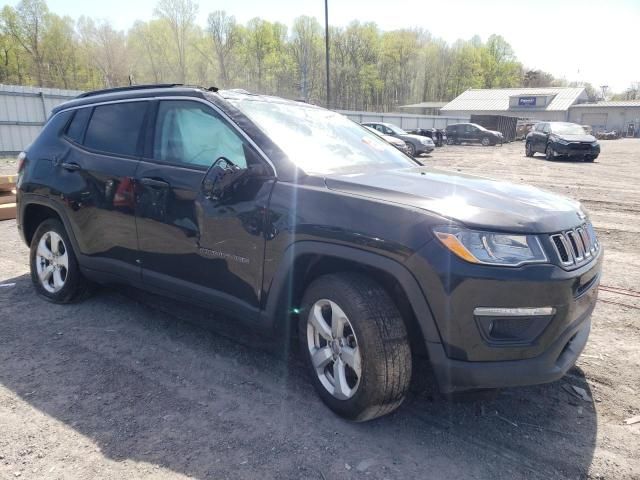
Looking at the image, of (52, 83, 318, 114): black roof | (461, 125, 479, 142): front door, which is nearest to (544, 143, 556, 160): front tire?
(461, 125, 479, 142): front door

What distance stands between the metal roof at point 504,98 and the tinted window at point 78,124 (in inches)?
2610

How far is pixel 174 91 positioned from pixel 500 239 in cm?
245

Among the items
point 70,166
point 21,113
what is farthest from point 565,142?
point 21,113

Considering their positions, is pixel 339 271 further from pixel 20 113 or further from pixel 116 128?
pixel 20 113

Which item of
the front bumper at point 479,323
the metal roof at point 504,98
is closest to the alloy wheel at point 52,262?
the front bumper at point 479,323

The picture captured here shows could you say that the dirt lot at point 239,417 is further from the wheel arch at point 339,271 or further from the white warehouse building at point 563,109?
the white warehouse building at point 563,109

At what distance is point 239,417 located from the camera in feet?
8.93

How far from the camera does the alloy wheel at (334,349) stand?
2.59 meters

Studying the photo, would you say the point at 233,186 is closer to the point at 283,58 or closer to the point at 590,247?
the point at 590,247

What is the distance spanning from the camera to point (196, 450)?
8.00ft

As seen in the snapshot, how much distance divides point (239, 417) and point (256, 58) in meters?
72.0

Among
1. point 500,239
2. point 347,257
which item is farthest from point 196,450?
point 500,239

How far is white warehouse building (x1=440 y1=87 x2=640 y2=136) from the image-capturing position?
198ft

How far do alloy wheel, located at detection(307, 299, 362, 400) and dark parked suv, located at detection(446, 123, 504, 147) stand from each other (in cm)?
3528
